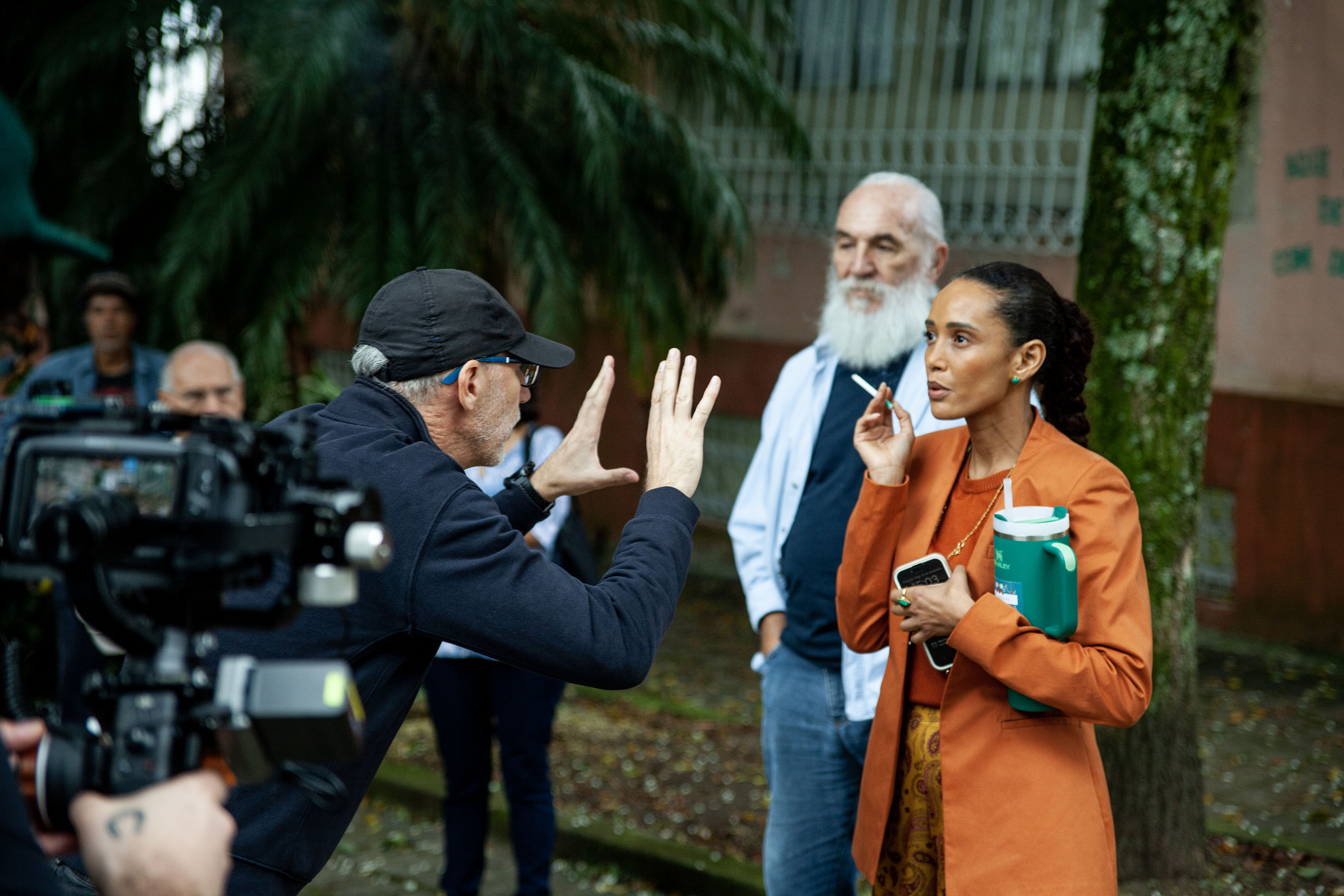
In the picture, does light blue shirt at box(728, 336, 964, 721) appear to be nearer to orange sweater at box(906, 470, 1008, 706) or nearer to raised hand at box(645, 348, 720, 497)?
orange sweater at box(906, 470, 1008, 706)

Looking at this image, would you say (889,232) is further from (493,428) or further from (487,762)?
(487,762)

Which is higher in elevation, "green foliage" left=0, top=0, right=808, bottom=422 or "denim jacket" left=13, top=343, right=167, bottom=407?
"green foliage" left=0, top=0, right=808, bottom=422

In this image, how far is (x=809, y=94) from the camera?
29.9 ft

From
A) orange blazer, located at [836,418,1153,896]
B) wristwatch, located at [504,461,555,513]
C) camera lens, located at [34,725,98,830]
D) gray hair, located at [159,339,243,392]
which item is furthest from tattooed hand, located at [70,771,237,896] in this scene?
gray hair, located at [159,339,243,392]

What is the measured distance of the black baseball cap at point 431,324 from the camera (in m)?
2.41

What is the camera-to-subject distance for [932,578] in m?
2.52

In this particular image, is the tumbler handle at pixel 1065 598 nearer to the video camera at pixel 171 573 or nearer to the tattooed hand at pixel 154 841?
the video camera at pixel 171 573

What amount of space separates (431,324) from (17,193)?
1.05m

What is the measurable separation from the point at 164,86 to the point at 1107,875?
232 inches

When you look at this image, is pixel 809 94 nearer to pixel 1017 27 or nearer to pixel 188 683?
pixel 1017 27

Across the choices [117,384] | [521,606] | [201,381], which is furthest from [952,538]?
[117,384]

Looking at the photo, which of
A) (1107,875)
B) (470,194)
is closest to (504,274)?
(470,194)

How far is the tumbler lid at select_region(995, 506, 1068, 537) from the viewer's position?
2301 mm

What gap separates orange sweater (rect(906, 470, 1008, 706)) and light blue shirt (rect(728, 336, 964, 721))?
0.48 metres
